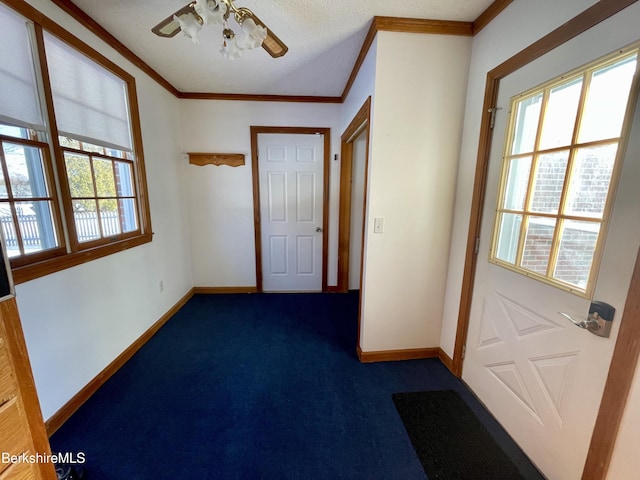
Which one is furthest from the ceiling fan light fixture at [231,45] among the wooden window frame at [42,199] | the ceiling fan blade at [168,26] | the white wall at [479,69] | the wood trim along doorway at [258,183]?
the wood trim along doorway at [258,183]

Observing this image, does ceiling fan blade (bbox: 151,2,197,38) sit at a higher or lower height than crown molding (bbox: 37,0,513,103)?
lower

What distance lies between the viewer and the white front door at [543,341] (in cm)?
89

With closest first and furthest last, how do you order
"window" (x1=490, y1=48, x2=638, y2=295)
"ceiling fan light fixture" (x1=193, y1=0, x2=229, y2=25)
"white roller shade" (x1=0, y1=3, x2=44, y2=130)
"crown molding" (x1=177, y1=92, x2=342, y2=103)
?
"window" (x1=490, y1=48, x2=638, y2=295) → "ceiling fan light fixture" (x1=193, y1=0, x2=229, y2=25) → "white roller shade" (x1=0, y1=3, x2=44, y2=130) → "crown molding" (x1=177, y1=92, x2=342, y2=103)

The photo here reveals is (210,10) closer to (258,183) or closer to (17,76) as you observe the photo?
(17,76)

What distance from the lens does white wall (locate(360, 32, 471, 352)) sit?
1.59 m

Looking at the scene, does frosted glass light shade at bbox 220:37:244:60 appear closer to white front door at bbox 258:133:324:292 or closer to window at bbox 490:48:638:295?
window at bbox 490:48:638:295

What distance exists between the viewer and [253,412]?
→ 1.51 m

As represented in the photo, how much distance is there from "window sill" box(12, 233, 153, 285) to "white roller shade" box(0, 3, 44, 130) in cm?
73

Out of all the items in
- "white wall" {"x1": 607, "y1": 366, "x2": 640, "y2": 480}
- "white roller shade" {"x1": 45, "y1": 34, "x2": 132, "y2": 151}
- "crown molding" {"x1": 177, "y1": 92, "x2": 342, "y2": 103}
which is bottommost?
"white wall" {"x1": 607, "y1": 366, "x2": 640, "y2": 480}

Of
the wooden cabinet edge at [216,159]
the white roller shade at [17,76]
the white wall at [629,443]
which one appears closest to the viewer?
the white wall at [629,443]

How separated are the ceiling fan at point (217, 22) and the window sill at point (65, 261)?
4.44 feet

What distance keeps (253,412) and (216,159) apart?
2.60 metres

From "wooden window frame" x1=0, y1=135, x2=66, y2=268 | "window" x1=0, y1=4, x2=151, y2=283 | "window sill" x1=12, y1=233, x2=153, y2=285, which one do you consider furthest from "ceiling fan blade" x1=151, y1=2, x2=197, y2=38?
"window sill" x1=12, y1=233, x2=153, y2=285

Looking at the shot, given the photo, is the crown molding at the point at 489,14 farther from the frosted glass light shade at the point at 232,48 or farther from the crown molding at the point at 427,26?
the frosted glass light shade at the point at 232,48
